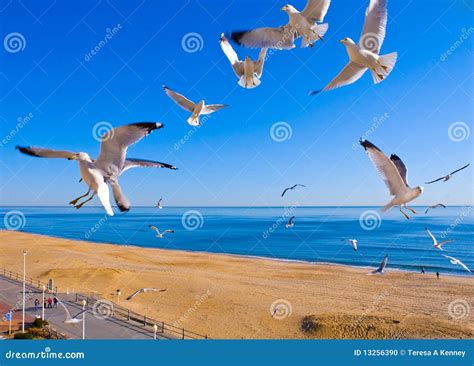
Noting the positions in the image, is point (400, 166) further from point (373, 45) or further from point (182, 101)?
point (182, 101)

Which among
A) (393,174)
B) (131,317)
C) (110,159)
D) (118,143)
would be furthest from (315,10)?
(131,317)

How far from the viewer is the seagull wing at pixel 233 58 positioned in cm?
923

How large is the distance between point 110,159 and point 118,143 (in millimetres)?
196

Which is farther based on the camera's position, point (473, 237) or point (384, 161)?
point (473, 237)

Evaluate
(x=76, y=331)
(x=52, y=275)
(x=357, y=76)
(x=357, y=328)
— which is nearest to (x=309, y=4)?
(x=357, y=76)

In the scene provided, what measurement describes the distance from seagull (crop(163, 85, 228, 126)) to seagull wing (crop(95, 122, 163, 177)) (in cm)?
391

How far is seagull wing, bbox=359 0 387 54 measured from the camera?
7512 mm

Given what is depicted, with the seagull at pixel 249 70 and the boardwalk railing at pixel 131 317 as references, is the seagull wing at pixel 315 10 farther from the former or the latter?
the boardwalk railing at pixel 131 317

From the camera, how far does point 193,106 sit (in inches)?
358

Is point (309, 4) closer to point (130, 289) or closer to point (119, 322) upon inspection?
point (119, 322)

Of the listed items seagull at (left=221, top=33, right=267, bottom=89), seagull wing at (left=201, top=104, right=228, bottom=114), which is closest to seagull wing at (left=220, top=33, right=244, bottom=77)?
seagull at (left=221, top=33, right=267, bottom=89)

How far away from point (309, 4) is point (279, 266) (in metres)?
32.6

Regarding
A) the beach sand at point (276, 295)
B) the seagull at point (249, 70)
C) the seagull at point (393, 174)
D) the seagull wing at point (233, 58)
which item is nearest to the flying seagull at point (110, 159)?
the seagull at point (393, 174)

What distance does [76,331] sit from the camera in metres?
13.8
